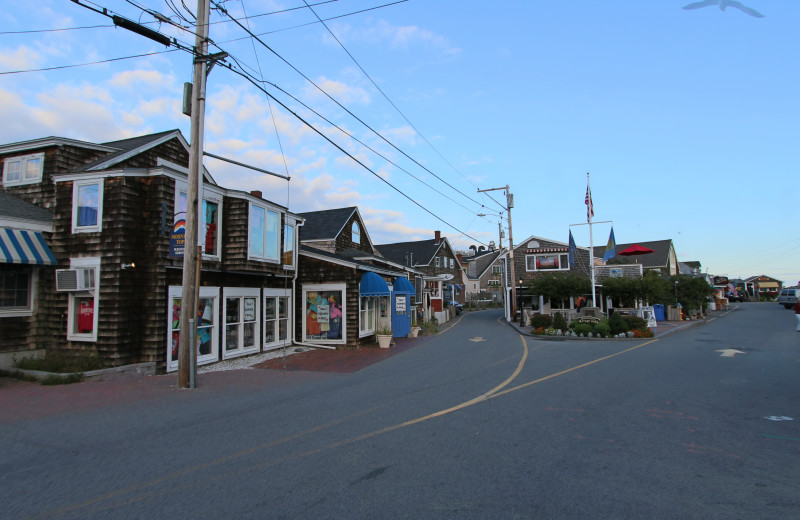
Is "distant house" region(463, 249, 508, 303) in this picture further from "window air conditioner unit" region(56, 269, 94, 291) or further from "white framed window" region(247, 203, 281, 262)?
"window air conditioner unit" region(56, 269, 94, 291)

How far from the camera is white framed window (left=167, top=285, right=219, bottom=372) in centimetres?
1202

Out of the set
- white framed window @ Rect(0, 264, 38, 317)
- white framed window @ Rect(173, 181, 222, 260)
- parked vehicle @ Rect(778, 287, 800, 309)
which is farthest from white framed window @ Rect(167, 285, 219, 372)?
parked vehicle @ Rect(778, 287, 800, 309)

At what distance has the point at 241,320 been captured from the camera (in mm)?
14875

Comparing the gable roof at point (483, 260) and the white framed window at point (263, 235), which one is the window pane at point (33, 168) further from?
the gable roof at point (483, 260)

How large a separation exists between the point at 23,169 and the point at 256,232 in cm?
680

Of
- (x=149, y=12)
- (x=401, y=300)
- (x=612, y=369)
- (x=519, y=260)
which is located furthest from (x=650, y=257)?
(x=149, y=12)

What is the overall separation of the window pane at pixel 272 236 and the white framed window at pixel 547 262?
2678 centimetres

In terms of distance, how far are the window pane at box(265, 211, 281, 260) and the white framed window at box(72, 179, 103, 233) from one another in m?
4.99

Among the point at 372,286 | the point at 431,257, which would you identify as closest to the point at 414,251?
the point at 431,257

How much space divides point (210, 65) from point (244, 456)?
28.9ft

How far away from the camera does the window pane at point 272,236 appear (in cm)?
1555

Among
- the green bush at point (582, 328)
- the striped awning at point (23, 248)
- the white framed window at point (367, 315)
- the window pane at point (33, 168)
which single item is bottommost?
the green bush at point (582, 328)

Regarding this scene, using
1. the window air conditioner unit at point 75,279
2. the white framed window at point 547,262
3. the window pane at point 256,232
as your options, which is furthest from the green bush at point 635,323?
the window air conditioner unit at point 75,279

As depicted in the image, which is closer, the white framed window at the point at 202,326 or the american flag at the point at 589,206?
the white framed window at the point at 202,326
